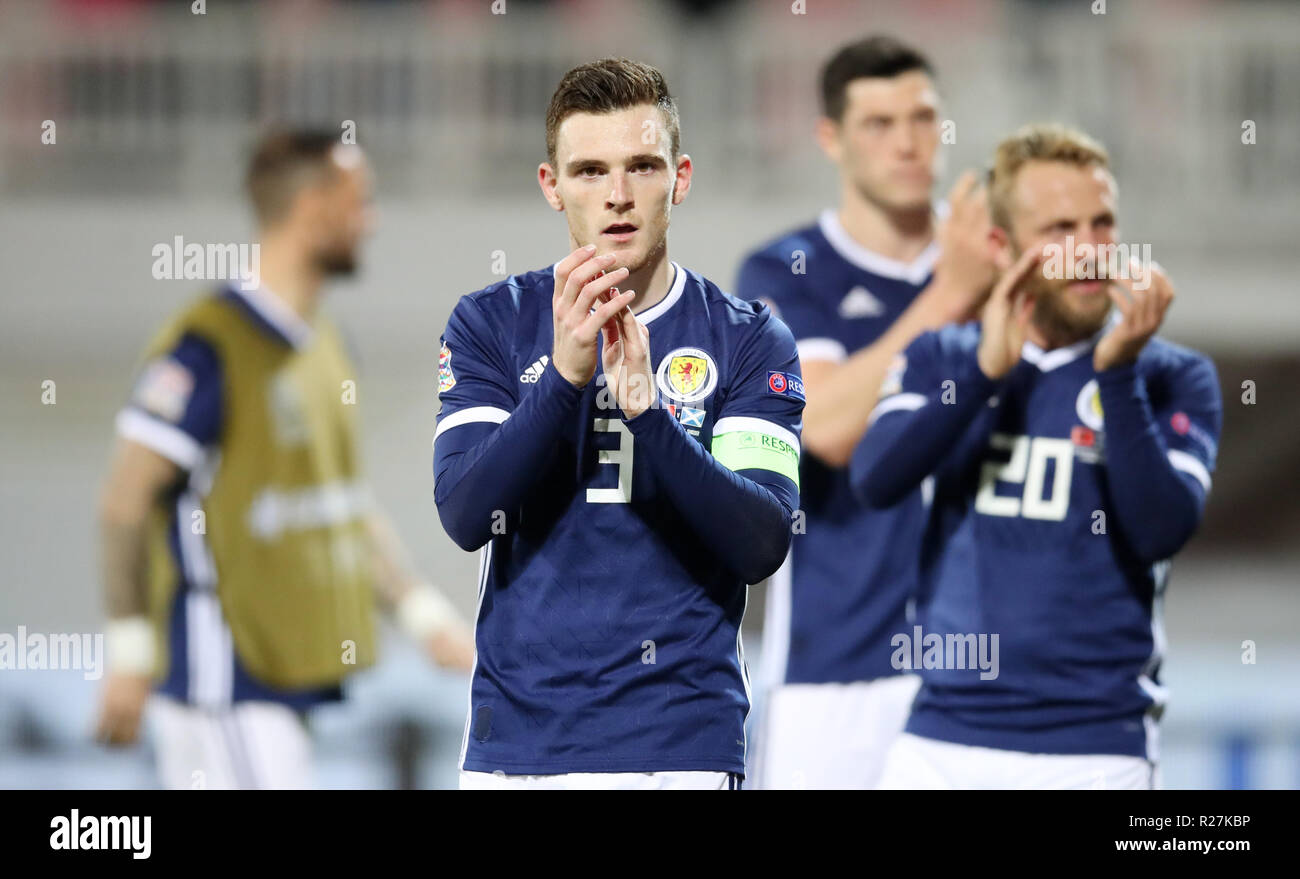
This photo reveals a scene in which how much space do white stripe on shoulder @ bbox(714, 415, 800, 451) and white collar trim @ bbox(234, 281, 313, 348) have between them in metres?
2.73

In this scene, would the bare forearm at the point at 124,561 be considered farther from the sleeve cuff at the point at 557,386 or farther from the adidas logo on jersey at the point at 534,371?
the sleeve cuff at the point at 557,386

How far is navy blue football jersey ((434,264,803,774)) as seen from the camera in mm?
2449

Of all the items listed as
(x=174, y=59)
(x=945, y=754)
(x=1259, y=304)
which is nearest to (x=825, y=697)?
(x=945, y=754)

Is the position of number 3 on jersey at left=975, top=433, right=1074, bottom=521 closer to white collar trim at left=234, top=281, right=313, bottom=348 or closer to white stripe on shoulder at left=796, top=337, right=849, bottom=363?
white stripe on shoulder at left=796, top=337, right=849, bottom=363

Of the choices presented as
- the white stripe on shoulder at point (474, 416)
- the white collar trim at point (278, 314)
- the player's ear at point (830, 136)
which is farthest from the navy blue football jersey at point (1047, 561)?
the white collar trim at point (278, 314)

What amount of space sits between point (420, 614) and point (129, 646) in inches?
32.0

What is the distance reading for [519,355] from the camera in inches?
101

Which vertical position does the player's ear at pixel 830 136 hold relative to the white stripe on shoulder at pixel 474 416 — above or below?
above

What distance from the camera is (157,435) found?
458 centimetres

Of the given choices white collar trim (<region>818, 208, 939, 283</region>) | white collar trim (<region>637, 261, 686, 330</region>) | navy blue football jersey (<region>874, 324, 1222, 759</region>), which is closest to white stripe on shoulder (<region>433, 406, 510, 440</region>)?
white collar trim (<region>637, 261, 686, 330</region>)

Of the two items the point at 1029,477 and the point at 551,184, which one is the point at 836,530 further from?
the point at 551,184

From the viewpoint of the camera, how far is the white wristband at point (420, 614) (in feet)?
15.0

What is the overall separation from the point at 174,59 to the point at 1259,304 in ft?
22.4

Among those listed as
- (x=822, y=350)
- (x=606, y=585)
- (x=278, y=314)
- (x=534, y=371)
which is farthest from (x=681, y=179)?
(x=278, y=314)
